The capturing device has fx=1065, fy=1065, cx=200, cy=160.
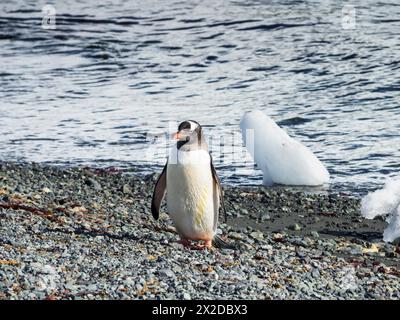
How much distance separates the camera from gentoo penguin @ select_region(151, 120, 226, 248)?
7938 mm

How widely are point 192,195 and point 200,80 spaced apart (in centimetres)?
1301

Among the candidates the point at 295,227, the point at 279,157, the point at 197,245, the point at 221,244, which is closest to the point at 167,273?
the point at 197,245

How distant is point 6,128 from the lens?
53.3ft

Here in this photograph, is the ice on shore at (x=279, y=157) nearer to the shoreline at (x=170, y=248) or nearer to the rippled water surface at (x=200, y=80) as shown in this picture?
the rippled water surface at (x=200, y=80)

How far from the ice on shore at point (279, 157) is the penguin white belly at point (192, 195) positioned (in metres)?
3.99

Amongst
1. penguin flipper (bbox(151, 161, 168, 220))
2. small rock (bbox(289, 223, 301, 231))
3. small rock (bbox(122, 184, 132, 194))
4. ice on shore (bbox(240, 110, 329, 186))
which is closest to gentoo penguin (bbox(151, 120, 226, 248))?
penguin flipper (bbox(151, 161, 168, 220))

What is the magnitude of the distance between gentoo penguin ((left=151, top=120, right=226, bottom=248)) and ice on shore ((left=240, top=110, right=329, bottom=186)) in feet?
13.0

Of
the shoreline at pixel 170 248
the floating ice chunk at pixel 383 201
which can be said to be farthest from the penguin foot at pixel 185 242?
the floating ice chunk at pixel 383 201

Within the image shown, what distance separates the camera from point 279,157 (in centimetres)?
1219

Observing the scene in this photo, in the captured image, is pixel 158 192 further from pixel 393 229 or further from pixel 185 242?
pixel 393 229

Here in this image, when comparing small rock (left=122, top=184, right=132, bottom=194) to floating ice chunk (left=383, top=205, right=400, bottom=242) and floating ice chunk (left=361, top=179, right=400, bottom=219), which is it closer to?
floating ice chunk (left=361, top=179, right=400, bottom=219)

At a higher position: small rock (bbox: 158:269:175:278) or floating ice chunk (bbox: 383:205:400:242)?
small rock (bbox: 158:269:175:278)

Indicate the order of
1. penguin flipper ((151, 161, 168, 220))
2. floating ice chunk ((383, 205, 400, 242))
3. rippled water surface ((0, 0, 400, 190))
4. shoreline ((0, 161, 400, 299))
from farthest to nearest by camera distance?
rippled water surface ((0, 0, 400, 190)) < floating ice chunk ((383, 205, 400, 242)) < penguin flipper ((151, 161, 168, 220)) < shoreline ((0, 161, 400, 299))

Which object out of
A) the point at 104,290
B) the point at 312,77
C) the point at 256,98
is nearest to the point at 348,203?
the point at 104,290
